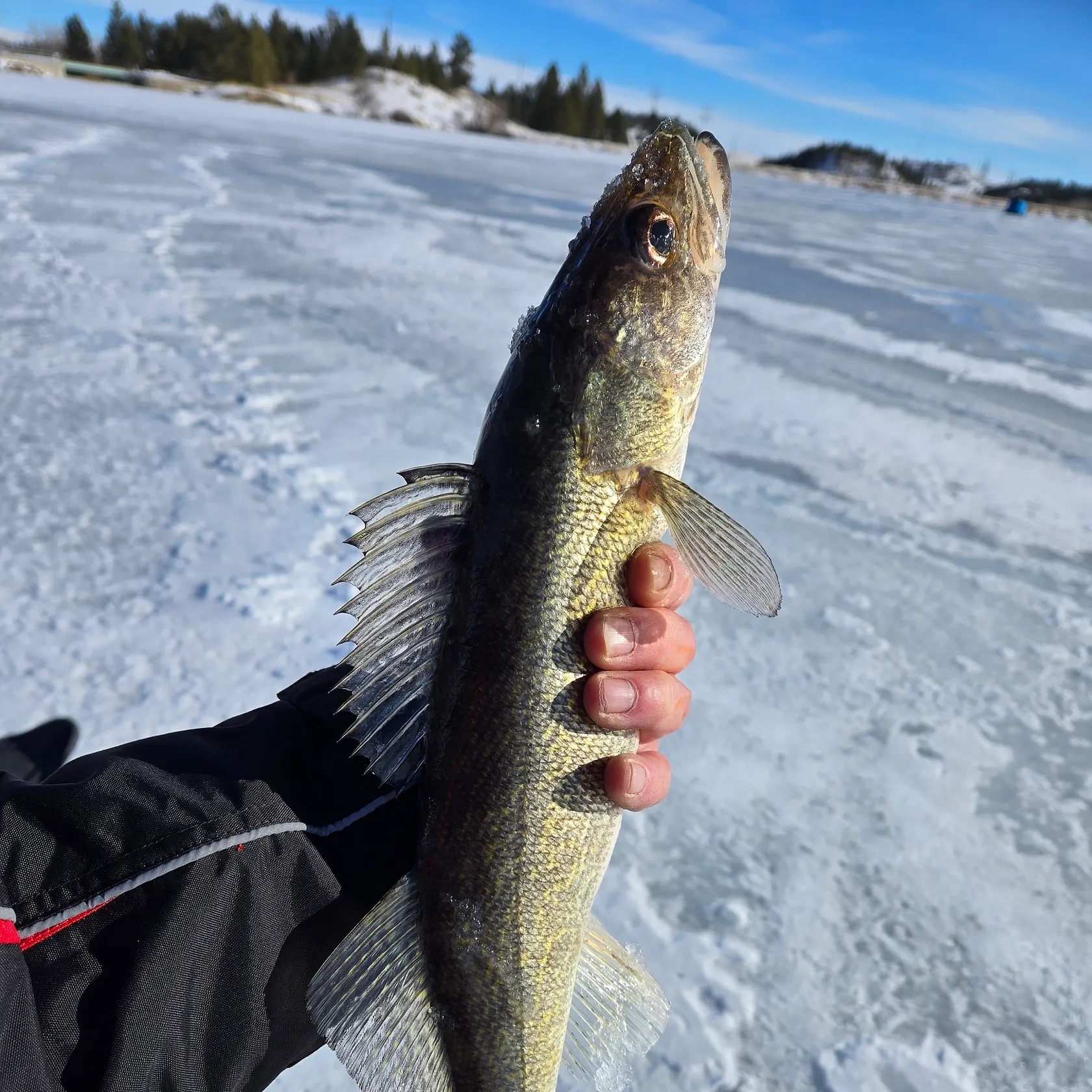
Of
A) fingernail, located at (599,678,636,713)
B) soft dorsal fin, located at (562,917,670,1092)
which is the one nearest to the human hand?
fingernail, located at (599,678,636,713)

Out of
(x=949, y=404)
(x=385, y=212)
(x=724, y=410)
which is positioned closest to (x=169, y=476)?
(x=724, y=410)

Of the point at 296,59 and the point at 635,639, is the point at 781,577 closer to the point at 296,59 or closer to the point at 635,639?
the point at 635,639

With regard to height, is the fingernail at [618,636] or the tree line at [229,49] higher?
the tree line at [229,49]

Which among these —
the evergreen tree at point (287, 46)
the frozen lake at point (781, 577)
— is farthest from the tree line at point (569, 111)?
the frozen lake at point (781, 577)

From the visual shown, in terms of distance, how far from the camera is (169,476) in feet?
12.8

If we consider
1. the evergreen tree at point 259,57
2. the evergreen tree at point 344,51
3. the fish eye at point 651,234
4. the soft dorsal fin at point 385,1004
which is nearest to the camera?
the soft dorsal fin at point 385,1004

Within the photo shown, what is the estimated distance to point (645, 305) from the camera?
161cm

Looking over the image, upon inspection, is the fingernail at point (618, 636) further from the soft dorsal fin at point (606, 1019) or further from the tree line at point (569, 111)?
the tree line at point (569, 111)

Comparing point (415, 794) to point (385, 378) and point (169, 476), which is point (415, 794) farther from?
point (385, 378)

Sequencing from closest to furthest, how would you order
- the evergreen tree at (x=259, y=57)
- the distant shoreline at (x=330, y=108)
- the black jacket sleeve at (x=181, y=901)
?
the black jacket sleeve at (x=181, y=901) < the distant shoreline at (x=330, y=108) < the evergreen tree at (x=259, y=57)

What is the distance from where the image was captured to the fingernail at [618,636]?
4.77 feet

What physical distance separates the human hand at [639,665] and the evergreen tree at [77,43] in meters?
63.5

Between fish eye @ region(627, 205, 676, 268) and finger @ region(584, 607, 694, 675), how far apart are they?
72 cm

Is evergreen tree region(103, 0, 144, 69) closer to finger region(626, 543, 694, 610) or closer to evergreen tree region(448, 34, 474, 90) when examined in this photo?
evergreen tree region(448, 34, 474, 90)
